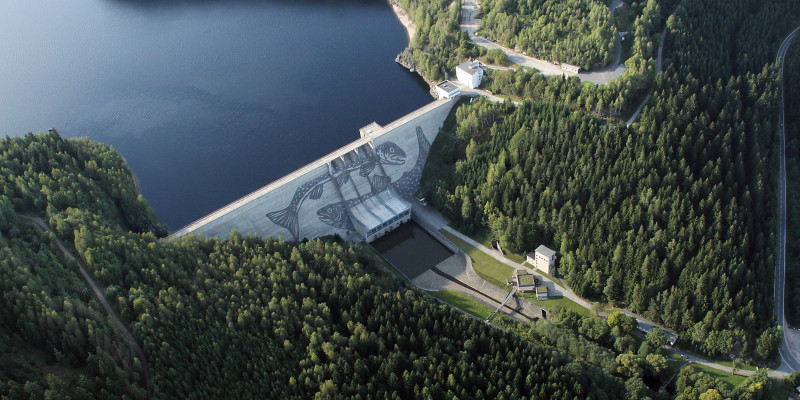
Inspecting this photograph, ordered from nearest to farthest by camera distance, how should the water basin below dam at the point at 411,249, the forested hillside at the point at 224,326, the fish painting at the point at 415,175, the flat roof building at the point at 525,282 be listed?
1. the forested hillside at the point at 224,326
2. the flat roof building at the point at 525,282
3. the water basin below dam at the point at 411,249
4. the fish painting at the point at 415,175

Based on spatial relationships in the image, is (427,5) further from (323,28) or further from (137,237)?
(137,237)

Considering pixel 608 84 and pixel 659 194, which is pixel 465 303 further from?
pixel 608 84

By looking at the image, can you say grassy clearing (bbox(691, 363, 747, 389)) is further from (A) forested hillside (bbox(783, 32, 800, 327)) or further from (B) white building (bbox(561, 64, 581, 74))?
(B) white building (bbox(561, 64, 581, 74))

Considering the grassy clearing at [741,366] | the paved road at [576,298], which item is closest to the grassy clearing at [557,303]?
the paved road at [576,298]

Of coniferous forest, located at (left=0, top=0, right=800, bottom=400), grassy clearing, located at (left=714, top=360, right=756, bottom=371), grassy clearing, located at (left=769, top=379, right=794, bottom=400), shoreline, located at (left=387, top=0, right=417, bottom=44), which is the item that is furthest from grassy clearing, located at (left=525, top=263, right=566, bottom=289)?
shoreline, located at (left=387, top=0, right=417, bottom=44)

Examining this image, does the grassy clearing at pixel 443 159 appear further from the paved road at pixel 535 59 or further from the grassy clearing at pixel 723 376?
the grassy clearing at pixel 723 376

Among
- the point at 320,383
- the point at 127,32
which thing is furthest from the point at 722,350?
the point at 127,32

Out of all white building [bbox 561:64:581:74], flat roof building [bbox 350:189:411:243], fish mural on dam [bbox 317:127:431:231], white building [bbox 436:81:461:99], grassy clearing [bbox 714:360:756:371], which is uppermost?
white building [bbox 436:81:461:99]
